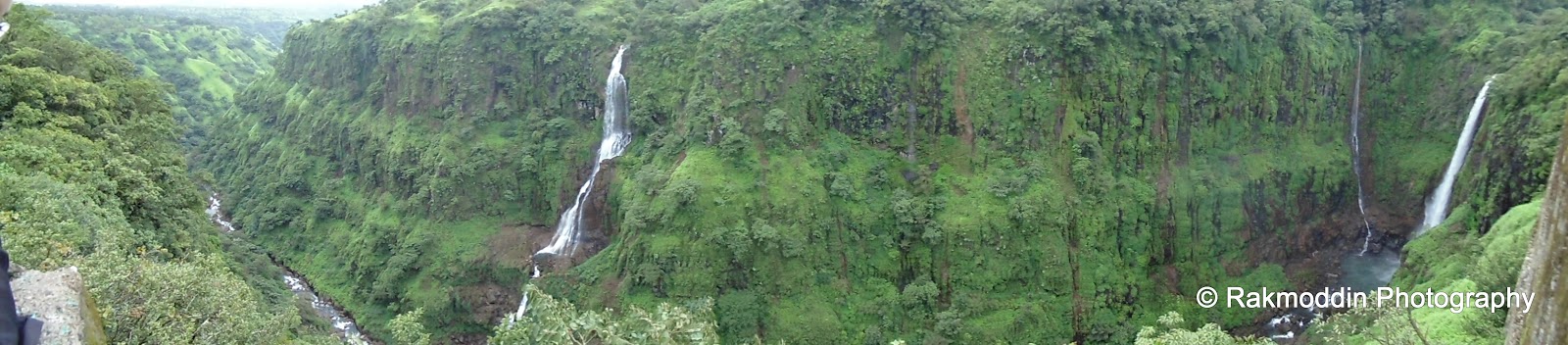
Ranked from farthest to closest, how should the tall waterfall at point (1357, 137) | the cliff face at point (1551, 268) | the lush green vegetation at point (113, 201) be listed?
the tall waterfall at point (1357, 137), the lush green vegetation at point (113, 201), the cliff face at point (1551, 268)

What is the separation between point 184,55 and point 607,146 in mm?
45126

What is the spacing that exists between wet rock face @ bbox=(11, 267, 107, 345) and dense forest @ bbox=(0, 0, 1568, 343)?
1475 centimetres

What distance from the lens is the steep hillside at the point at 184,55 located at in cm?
5330

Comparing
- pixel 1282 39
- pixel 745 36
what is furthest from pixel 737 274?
pixel 1282 39

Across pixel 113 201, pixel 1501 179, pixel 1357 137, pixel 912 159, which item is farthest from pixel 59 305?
pixel 1357 137

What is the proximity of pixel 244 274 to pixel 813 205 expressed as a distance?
54.9 feet

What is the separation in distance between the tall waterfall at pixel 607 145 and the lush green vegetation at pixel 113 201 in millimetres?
8974

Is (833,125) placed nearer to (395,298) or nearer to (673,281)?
(673,281)

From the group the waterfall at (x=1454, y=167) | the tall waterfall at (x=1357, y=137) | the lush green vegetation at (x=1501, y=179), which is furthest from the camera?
the tall waterfall at (x=1357, y=137)

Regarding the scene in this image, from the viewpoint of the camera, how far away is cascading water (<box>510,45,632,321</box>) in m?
30.0

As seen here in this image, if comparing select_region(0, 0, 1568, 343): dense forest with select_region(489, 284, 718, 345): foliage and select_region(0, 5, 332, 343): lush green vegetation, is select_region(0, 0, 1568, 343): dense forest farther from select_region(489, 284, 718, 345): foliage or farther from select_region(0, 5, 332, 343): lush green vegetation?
select_region(489, 284, 718, 345): foliage

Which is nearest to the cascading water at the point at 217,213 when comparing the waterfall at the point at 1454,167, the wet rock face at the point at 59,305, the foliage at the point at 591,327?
the wet rock face at the point at 59,305

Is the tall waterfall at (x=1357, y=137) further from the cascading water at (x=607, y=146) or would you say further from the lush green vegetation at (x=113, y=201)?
the lush green vegetation at (x=113, y=201)

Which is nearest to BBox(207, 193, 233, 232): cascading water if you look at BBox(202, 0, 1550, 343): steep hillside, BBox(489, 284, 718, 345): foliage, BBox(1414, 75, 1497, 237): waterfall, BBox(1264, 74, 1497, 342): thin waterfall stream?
BBox(202, 0, 1550, 343): steep hillside
